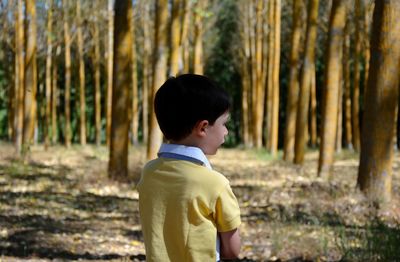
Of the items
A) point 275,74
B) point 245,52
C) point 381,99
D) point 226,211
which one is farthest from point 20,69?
point 226,211

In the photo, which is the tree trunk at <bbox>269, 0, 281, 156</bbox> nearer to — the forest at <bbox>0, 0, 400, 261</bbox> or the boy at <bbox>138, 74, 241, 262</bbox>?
the forest at <bbox>0, 0, 400, 261</bbox>

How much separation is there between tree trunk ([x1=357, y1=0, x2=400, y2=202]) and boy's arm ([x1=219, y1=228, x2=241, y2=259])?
6259mm

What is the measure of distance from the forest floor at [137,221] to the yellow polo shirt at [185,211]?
10.2 feet

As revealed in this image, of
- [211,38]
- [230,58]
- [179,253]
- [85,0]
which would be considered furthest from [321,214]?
[230,58]

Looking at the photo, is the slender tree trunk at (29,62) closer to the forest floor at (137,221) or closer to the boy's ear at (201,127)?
the forest floor at (137,221)

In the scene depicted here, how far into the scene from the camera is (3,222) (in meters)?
7.54

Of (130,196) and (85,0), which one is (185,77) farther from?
(85,0)

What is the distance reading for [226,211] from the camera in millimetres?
2172

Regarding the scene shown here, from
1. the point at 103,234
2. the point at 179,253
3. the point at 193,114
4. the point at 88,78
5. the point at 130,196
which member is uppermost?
the point at 193,114

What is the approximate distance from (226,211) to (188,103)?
39 cm

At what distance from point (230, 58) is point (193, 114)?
131 feet

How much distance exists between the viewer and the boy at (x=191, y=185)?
219cm

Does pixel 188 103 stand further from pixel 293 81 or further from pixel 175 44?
pixel 293 81

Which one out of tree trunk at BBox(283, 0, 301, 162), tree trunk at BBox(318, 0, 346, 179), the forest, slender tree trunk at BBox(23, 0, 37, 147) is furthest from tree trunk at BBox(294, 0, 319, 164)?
slender tree trunk at BBox(23, 0, 37, 147)
